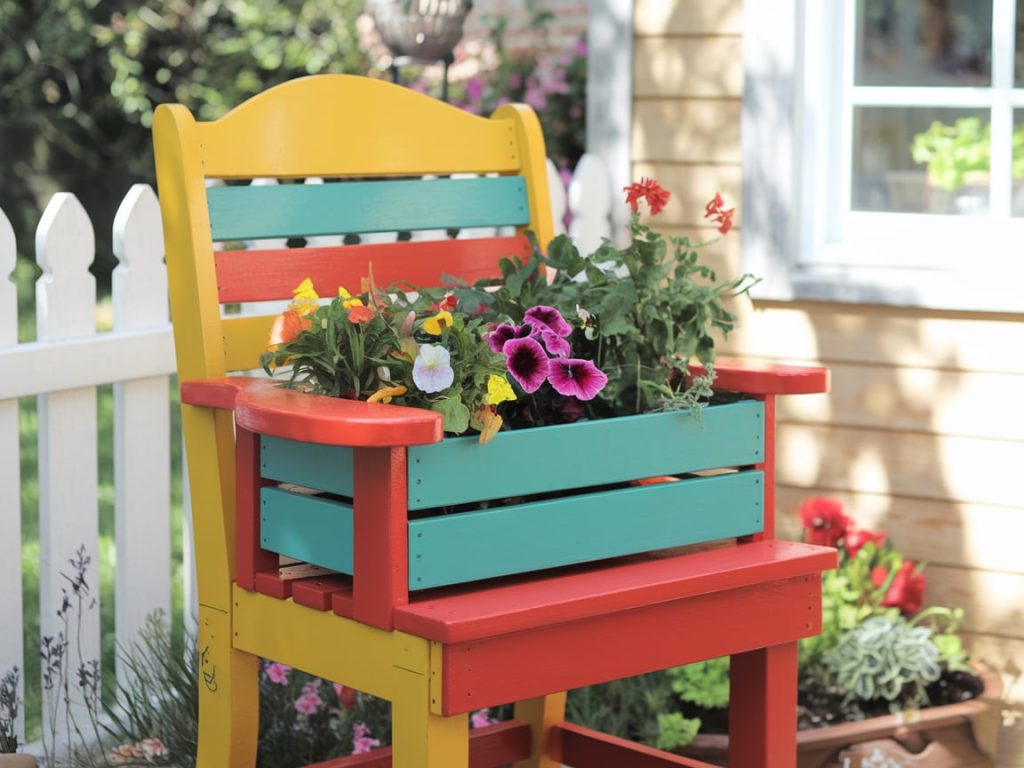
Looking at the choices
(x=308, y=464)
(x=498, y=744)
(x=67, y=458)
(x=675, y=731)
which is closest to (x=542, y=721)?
(x=498, y=744)

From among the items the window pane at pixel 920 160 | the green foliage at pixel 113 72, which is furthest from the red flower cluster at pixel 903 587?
the green foliage at pixel 113 72

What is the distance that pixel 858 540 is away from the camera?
324 cm

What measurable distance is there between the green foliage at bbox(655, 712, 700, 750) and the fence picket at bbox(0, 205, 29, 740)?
4.04ft

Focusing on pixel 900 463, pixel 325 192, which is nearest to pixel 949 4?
pixel 900 463

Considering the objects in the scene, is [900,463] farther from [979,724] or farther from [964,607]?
[979,724]

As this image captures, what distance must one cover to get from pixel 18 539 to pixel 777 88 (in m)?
1.91

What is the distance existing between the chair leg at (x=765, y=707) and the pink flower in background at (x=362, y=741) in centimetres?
70

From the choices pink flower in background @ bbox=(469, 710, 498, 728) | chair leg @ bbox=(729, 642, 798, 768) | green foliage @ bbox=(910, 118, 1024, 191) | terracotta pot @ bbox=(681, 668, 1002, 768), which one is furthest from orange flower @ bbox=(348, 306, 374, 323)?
green foliage @ bbox=(910, 118, 1024, 191)

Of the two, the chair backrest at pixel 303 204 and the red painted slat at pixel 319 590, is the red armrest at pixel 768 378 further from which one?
the red painted slat at pixel 319 590

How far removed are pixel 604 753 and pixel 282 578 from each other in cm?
71

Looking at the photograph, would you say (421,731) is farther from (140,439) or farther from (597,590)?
(140,439)

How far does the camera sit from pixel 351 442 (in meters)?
1.66

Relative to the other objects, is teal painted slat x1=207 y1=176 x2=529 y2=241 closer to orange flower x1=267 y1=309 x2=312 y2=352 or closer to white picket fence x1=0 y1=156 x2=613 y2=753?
orange flower x1=267 y1=309 x2=312 y2=352

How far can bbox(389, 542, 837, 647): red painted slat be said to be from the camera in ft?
5.65
